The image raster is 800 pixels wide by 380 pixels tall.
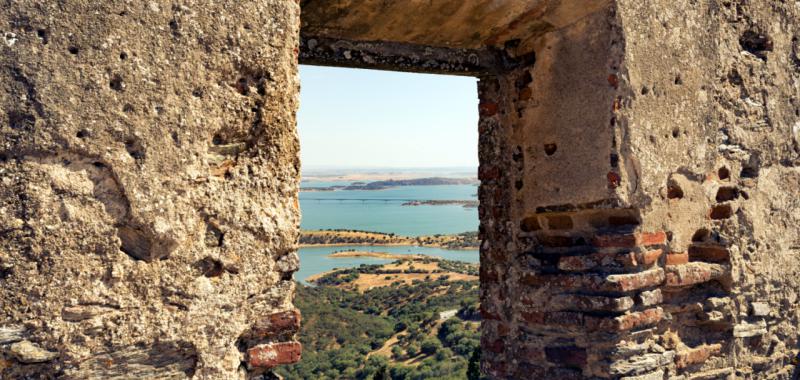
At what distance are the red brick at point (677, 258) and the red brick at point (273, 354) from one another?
1.83 m

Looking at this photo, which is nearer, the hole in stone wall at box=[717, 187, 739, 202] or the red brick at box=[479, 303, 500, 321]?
the hole in stone wall at box=[717, 187, 739, 202]

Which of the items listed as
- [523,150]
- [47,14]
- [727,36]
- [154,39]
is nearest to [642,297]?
[523,150]

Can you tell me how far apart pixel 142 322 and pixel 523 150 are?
2050 mm

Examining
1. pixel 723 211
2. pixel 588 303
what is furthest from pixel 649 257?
pixel 723 211

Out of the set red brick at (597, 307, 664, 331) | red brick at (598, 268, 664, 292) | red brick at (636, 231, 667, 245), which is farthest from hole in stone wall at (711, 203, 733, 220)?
red brick at (597, 307, 664, 331)

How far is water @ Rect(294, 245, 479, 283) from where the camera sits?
120 ft

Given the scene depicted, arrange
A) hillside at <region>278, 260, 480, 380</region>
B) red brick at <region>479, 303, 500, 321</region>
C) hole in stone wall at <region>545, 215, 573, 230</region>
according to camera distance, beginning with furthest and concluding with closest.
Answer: hillside at <region>278, 260, 480, 380</region>
red brick at <region>479, 303, 500, 321</region>
hole in stone wall at <region>545, 215, 573, 230</region>

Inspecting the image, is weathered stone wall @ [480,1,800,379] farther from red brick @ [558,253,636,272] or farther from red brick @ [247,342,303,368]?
red brick @ [247,342,303,368]

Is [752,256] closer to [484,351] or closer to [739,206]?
[739,206]

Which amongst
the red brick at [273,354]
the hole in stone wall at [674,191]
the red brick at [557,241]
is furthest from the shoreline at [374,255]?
the red brick at [273,354]

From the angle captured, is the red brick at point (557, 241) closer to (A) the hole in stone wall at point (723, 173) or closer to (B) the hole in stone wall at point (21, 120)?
(A) the hole in stone wall at point (723, 173)

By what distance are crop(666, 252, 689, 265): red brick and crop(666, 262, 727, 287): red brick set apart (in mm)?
19

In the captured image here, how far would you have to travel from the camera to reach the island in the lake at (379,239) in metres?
46.2

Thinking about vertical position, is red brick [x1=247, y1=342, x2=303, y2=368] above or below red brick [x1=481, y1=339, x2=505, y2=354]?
above
